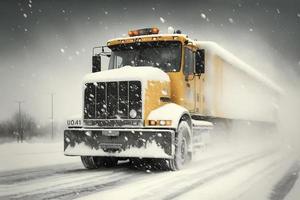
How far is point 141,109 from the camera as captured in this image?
1013 centimetres

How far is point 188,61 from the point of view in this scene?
11617mm

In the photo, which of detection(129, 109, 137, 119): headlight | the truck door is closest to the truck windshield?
the truck door

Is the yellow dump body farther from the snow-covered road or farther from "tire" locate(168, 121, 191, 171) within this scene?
the snow-covered road

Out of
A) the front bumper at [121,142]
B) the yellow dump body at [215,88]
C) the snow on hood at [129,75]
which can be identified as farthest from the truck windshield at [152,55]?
the front bumper at [121,142]

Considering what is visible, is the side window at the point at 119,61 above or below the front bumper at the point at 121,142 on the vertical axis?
above

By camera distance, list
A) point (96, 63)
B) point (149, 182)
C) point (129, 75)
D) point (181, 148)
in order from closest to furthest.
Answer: point (149, 182), point (129, 75), point (181, 148), point (96, 63)

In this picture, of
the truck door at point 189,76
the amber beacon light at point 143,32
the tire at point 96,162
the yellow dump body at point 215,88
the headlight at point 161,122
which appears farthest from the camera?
the amber beacon light at point 143,32

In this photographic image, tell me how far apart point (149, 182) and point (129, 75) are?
9.38ft

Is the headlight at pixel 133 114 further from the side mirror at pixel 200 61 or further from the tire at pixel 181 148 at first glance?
the side mirror at pixel 200 61

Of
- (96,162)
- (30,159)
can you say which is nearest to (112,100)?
(96,162)

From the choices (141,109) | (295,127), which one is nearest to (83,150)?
A: (141,109)

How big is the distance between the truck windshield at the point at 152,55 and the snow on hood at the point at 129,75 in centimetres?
55

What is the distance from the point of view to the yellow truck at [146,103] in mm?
9992

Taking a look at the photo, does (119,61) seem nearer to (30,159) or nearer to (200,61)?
(200,61)
